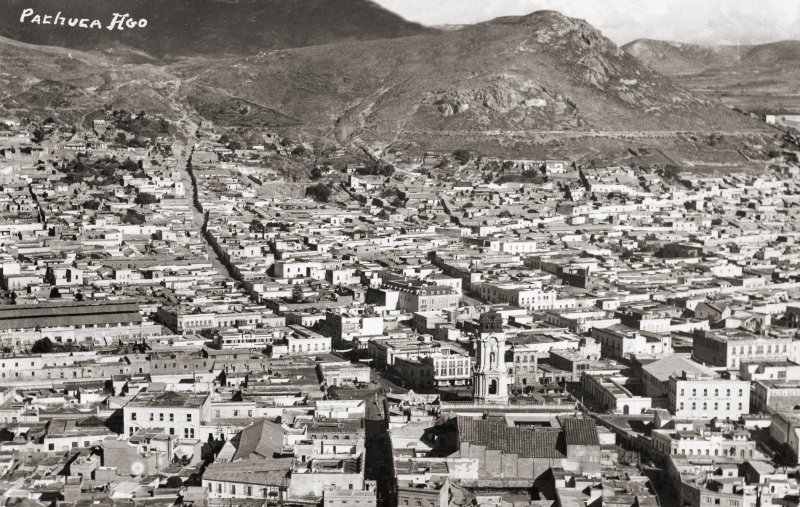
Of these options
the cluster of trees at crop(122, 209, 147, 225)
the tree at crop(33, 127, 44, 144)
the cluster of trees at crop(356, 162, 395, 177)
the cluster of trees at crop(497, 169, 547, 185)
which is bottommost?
the cluster of trees at crop(122, 209, 147, 225)

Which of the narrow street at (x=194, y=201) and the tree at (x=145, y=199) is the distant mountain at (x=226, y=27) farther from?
the tree at (x=145, y=199)

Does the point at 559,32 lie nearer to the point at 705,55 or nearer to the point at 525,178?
the point at 525,178

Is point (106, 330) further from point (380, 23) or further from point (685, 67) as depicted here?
point (685, 67)

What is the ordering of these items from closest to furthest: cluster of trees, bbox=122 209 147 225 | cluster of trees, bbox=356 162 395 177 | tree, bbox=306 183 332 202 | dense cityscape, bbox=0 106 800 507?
dense cityscape, bbox=0 106 800 507 < cluster of trees, bbox=122 209 147 225 < tree, bbox=306 183 332 202 < cluster of trees, bbox=356 162 395 177

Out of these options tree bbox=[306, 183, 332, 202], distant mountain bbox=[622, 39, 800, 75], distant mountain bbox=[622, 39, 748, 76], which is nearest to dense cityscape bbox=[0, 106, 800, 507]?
tree bbox=[306, 183, 332, 202]

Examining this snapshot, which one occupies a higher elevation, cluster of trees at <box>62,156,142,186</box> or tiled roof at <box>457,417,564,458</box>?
cluster of trees at <box>62,156,142,186</box>

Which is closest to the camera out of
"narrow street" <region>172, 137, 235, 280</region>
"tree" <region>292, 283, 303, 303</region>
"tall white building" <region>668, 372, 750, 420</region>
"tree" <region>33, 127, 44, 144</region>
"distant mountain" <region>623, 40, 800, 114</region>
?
"tall white building" <region>668, 372, 750, 420</region>

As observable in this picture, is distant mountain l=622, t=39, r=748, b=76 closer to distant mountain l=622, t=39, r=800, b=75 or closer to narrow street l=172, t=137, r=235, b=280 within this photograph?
distant mountain l=622, t=39, r=800, b=75
